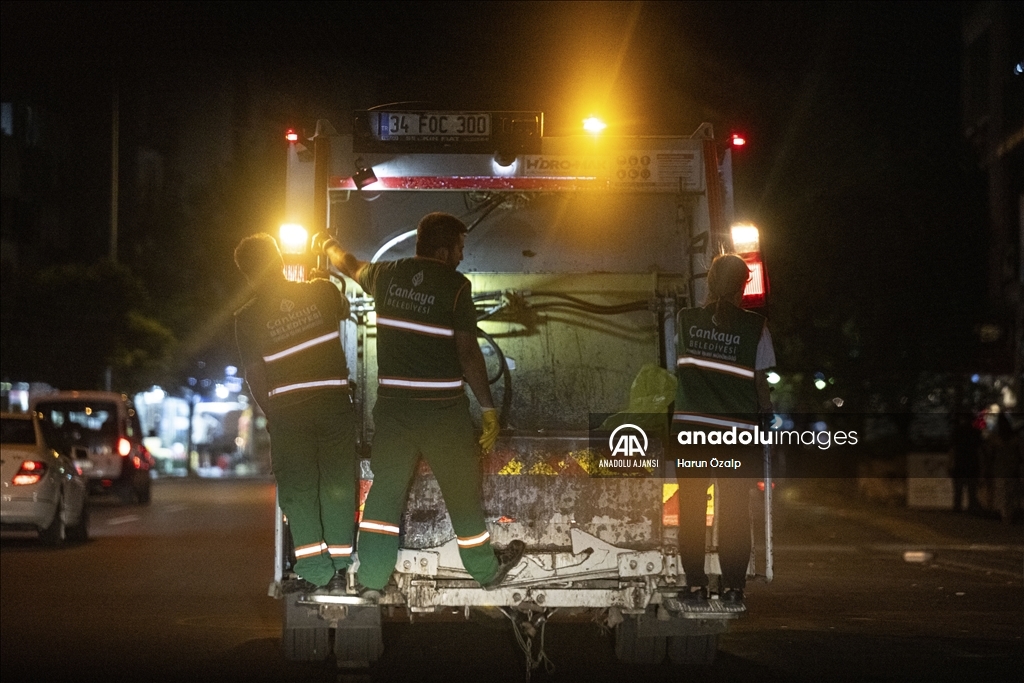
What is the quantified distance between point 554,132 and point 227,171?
131ft

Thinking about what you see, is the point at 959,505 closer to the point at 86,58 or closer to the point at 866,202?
the point at 866,202

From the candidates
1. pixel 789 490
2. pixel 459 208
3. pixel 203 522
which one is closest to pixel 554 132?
pixel 459 208

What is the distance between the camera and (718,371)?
703cm

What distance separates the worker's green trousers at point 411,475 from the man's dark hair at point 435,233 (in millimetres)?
770

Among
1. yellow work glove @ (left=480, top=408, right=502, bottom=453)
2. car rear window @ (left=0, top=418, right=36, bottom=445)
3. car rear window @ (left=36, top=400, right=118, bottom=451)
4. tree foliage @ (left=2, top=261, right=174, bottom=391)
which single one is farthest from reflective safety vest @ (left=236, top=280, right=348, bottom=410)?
tree foliage @ (left=2, top=261, right=174, bottom=391)

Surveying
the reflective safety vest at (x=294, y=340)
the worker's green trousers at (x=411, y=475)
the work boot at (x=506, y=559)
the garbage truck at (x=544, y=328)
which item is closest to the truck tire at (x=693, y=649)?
the garbage truck at (x=544, y=328)

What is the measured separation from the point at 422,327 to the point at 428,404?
37 centimetres

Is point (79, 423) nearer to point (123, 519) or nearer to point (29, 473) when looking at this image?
point (123, 519)

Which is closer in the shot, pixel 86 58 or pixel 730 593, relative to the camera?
pixel 730 593

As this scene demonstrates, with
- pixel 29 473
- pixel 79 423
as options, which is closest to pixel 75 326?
pixel 79 423

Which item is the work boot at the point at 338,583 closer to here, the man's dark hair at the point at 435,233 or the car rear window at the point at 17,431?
the man's dark hair at the point at 435,233

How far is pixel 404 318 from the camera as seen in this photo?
686 cm

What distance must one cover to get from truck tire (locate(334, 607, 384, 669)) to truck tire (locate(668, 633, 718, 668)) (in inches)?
63.5

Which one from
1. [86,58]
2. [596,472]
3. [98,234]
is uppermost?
[86,58]
